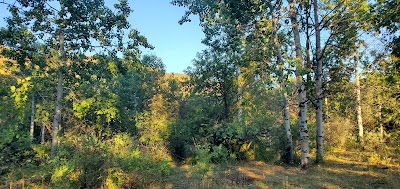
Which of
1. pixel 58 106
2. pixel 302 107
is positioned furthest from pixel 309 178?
pixel 58 106

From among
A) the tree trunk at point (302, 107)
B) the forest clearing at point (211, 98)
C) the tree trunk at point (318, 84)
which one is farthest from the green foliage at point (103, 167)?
the tree trunk at point (318, 84)

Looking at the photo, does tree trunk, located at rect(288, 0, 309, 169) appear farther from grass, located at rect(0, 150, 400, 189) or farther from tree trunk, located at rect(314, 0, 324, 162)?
tree trunk, located at rect(314, 0, 324, 162)

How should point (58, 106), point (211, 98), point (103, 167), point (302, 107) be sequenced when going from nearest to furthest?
point (103, 167) → point (302, 107) → point (58, 106) → point (211, 98)

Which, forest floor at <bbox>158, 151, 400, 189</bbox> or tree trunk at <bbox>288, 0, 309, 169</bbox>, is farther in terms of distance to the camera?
tree trunk at <bbox>288, 0, 309, 169</bbox>

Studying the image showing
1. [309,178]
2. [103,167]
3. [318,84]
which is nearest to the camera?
[103,167]

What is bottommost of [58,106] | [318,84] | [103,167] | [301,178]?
[301,178]

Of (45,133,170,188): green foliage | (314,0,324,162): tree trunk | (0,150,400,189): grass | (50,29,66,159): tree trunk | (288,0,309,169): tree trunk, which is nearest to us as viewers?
(45,133,170,188): green foliage

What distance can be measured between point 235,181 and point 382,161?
737 cm

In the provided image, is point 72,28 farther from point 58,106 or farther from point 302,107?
point 302,107

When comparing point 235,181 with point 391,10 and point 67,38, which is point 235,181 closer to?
point 391,10

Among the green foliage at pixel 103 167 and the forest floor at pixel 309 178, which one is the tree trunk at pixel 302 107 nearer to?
the forest floor at pixel 309 178

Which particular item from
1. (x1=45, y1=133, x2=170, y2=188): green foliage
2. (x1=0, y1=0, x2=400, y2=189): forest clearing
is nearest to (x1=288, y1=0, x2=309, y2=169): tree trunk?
(x1=0, y1=0, x2=400, y2=189): forest clearing

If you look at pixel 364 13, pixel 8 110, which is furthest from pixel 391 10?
pixel 8 110

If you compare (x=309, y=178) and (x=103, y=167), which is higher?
(x=103, y=167)
